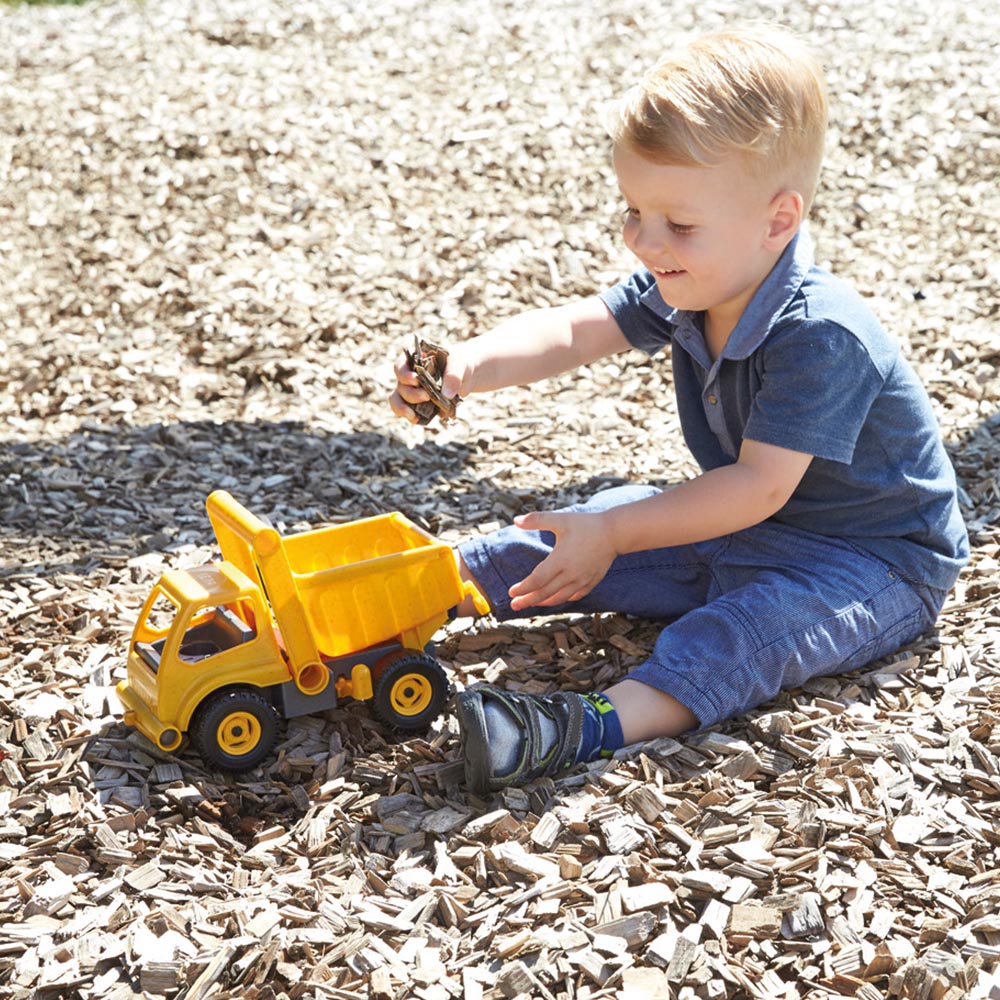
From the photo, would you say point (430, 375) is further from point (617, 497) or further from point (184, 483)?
point (184, 483)

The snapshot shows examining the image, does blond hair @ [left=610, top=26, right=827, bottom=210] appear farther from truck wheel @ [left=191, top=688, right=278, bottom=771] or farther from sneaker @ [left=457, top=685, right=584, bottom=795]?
Result: truck wheel @ [left=191, top=688, right=278, bottom=771]

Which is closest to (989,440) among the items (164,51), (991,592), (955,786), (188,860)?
(991,592)

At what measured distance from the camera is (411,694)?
2.86 m

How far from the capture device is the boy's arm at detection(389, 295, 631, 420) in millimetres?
3115

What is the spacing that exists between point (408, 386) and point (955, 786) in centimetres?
143

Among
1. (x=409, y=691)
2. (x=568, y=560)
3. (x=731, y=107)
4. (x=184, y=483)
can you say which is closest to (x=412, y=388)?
(x=568, y=560)

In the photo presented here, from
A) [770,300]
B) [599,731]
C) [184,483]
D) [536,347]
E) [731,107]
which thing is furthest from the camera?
[184,483]

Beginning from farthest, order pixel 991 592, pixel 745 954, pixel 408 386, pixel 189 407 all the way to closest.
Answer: pixel 189 407
pixel 991 592
pixel 408 386
pixel 745 954

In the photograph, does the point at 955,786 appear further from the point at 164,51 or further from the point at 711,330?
the point at 164,51

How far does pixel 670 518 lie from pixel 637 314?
0.73m

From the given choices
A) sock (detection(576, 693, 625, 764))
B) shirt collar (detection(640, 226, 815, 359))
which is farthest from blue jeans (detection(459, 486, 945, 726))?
shirt collar (detection(640, 226, 815, 359))

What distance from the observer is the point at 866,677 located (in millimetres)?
2971

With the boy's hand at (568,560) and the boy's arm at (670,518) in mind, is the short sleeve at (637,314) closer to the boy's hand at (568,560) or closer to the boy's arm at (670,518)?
the boy's arm at (670,518)

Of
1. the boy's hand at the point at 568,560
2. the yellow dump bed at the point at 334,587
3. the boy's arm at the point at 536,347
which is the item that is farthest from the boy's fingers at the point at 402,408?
the boy's hand at the point at 568,560
